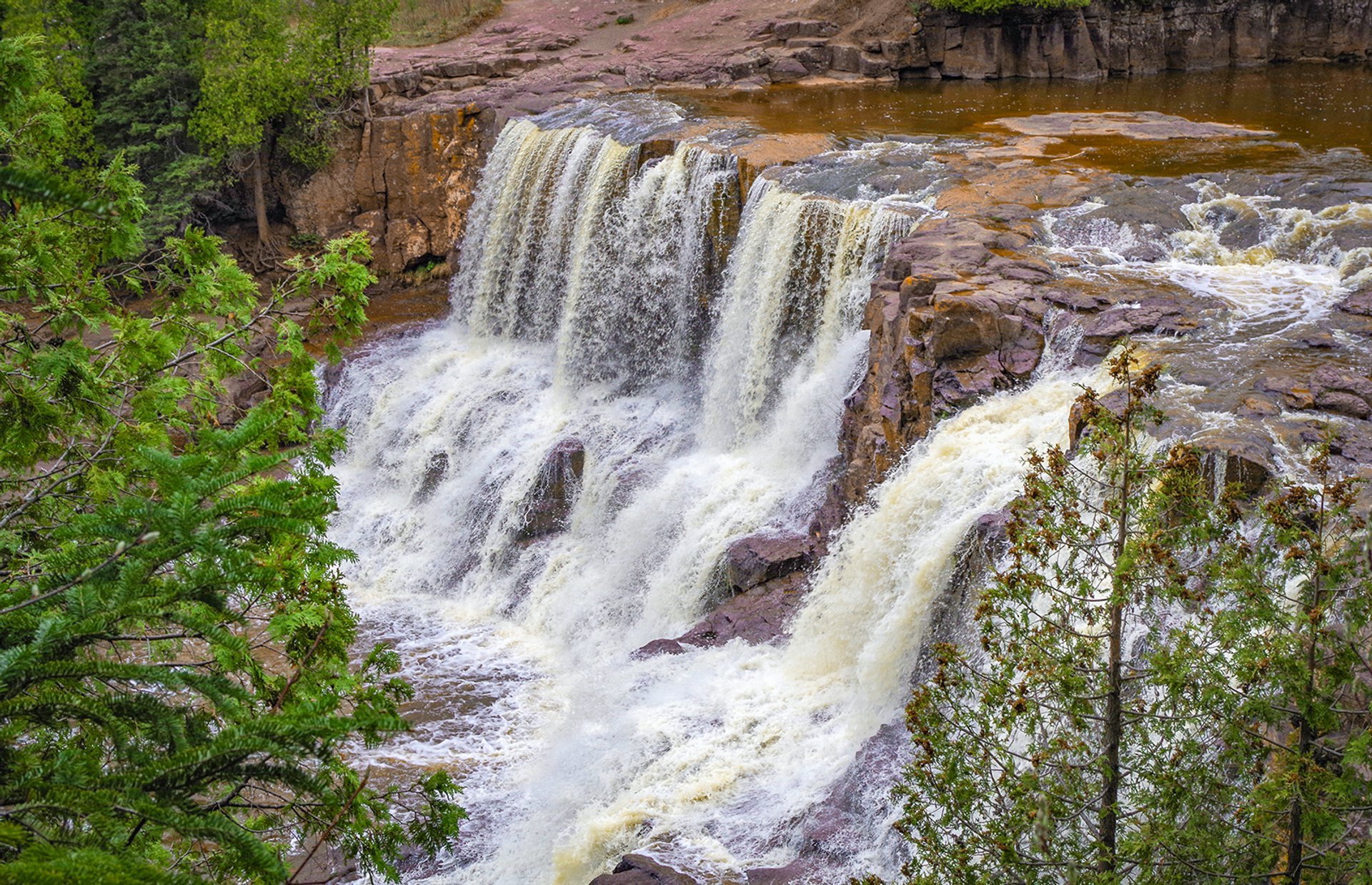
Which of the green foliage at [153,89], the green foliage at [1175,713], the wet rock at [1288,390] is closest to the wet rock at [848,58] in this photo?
the green foliage at [153,89]

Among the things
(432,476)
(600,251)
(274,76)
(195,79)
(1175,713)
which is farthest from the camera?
(195,79)

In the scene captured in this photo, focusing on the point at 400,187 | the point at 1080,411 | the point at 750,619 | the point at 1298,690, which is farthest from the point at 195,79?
the point at 1298,690

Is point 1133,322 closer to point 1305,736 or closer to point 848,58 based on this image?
point 1305,736

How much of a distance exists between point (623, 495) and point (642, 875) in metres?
7.41

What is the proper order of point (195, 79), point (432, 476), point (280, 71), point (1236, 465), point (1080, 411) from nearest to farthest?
1. point (1236, 465)
2. point (1080, 411)
3. point (432, 476)
4. point (280, 71)
5. point (195, 79)

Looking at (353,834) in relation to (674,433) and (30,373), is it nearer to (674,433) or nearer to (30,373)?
(30,373)

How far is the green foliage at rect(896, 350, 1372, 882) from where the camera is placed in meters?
5.19

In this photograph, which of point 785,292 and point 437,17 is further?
point 437,17

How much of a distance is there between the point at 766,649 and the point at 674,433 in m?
5.28

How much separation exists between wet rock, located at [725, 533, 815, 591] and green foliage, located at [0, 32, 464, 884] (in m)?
6.98

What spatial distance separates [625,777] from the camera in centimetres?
1135

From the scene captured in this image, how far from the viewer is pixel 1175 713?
18.4 ft

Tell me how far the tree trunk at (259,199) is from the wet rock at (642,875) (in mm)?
19240

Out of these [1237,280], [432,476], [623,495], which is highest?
[1237,280]
